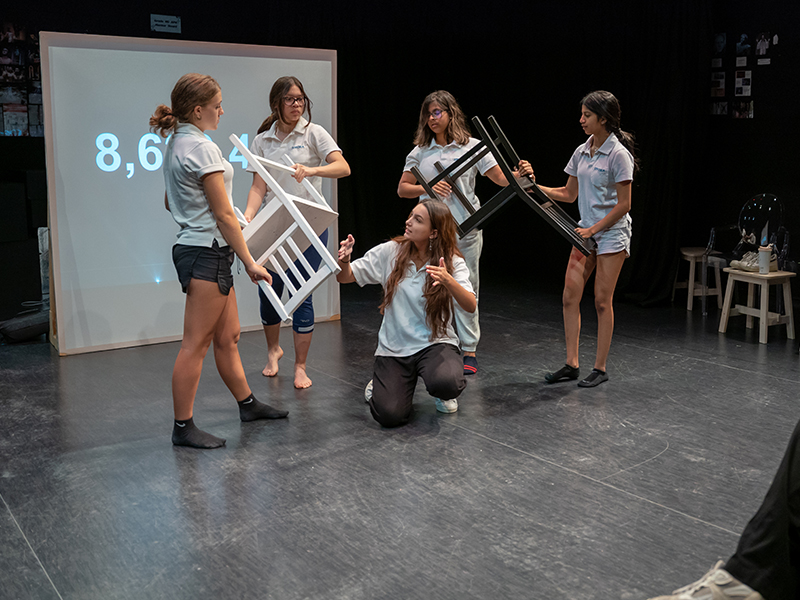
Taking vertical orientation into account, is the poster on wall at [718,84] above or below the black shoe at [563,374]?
above

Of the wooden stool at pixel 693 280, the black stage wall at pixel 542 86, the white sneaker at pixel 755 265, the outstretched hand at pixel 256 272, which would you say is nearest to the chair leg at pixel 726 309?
the white sneaker at pixel 755 265

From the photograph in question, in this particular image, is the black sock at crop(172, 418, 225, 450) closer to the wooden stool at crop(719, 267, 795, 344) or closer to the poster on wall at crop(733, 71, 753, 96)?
the wooden stool at crop(719, 267, 795, 344)

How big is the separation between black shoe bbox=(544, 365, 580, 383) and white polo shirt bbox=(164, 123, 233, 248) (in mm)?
1886

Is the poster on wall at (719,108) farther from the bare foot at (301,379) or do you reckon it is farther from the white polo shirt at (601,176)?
the bare foot at (301,379)

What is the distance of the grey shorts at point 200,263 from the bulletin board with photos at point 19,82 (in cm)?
405

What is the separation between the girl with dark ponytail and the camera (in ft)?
12.3

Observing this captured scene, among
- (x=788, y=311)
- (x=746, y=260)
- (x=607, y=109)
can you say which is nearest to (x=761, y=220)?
(x=746, y=260)

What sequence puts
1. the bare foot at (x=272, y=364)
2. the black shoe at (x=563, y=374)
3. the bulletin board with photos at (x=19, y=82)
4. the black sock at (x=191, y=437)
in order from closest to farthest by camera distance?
1. the black sock at (x=191, y=437)
2. the black shoe at (x=563, y=374)
3. the bare foot at (x=272, y=364)
4. the bulletin board with photos at (x=19, y=82)

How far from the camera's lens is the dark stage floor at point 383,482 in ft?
7.44

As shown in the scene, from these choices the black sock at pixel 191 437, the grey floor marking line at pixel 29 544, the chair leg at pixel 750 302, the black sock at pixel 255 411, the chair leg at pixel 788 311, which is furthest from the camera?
the chair leg at pixel 750 302

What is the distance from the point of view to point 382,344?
141 inches

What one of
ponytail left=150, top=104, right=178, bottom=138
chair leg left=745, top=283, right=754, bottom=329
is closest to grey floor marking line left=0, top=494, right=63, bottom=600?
ponytail left=150, top=104, right=178, bottom=138

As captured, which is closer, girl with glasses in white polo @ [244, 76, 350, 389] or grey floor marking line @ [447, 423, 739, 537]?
grey floor marking line @ [447, 423, 739, 537]

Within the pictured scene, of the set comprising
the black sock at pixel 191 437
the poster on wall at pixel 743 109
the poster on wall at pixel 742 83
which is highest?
the poster on wall at pixel 742 83
